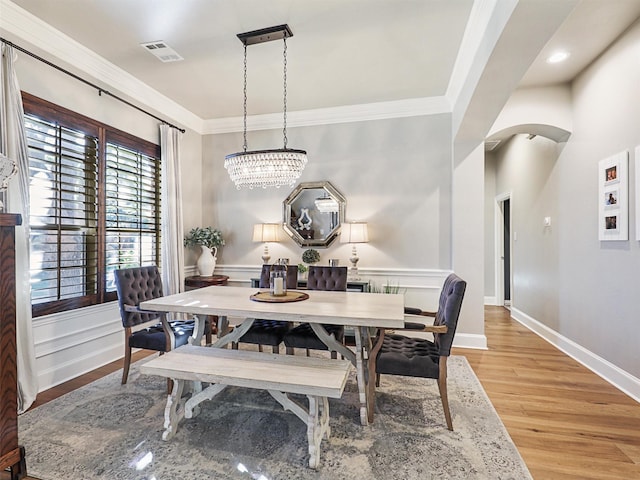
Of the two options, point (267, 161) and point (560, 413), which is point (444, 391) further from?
point (267, 161)

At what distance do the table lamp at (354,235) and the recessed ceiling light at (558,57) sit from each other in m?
2.45

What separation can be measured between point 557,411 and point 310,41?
351 cm

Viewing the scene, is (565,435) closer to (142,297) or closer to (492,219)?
(142,297)

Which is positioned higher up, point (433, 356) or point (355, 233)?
point (355, 233)

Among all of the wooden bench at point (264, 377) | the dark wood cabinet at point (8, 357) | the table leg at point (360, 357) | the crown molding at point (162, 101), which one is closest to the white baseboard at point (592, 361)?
the table leg at point (360, 357)

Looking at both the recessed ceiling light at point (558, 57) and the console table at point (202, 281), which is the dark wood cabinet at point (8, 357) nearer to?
the console table at point (202, 281)

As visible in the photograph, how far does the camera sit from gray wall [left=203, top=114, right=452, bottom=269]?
13.7ft

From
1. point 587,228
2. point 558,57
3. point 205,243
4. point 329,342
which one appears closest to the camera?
point 329,342

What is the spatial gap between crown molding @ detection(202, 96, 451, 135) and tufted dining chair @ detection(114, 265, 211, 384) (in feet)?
8.34

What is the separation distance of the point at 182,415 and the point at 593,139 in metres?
4.34

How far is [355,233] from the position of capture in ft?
13.6

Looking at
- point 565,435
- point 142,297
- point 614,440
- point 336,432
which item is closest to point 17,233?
point 142,297

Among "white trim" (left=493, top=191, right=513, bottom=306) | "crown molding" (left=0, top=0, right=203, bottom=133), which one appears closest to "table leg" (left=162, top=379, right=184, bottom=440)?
"crown molding" (left=0, top=0, right=203, bottom=133)

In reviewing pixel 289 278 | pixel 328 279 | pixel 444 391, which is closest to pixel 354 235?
pixel 328 279
